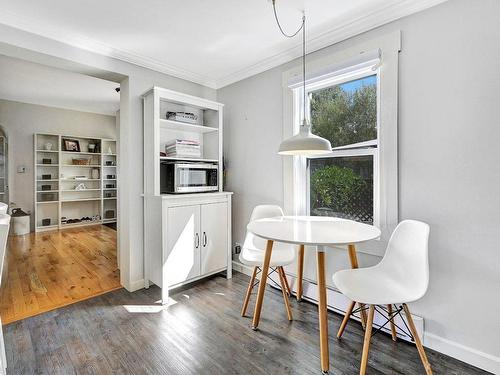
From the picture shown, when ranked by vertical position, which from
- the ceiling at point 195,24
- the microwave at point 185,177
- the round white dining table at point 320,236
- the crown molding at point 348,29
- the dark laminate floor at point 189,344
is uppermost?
the ceiling at point 195,24

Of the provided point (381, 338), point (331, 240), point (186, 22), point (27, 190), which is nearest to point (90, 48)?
point (186, 22)

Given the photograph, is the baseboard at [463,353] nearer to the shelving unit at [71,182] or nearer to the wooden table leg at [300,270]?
the wooden table leg at [300,270]

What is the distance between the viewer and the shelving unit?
17.6 feet

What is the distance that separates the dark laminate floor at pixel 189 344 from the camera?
163 cm

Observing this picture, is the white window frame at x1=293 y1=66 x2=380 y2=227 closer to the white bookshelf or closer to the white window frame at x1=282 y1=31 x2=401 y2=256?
the white window frame at x1=282 y1=31 x2=401 y2=256

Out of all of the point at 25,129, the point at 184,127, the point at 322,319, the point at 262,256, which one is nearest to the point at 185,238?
the point at 262,256

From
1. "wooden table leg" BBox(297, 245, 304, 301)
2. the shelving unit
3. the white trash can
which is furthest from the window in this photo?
the white trash can

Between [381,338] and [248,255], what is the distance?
3.76ft

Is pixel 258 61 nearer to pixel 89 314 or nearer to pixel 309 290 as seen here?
pixel 309 290

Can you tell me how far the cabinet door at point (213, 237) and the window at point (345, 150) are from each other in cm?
97

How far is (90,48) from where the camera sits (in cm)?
244

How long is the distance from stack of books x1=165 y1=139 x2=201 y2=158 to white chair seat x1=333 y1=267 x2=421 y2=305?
1939 mm

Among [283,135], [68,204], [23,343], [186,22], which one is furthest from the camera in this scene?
[68,204]

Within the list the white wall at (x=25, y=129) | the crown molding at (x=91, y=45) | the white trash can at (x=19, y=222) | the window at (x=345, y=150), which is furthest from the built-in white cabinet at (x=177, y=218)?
the white wall at (x=25, y=129)
